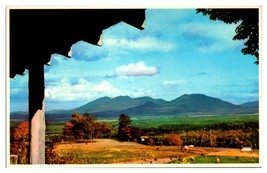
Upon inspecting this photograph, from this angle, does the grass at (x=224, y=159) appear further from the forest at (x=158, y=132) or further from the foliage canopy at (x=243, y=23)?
the foliage canopy at (x=243, y=23)

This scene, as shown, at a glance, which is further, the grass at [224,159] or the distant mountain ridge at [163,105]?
the distant mountain ridge at [163,105]

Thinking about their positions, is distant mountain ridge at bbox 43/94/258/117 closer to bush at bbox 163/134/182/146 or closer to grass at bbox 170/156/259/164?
bush at bbox 163/134/182/146

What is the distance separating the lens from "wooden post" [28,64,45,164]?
188 inches

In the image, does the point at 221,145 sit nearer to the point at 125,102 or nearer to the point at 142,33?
the point at 125,102

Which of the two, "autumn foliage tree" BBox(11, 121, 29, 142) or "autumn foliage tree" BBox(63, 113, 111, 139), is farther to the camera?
"autumn foliage tree" BBox(63, 113, 111, 139)

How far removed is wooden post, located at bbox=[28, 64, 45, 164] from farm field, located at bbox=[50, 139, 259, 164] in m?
1.28

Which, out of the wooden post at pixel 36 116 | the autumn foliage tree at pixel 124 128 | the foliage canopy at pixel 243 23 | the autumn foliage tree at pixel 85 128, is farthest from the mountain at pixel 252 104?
the wooden post at pixel 36 116

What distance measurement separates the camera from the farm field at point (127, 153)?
19.9ft

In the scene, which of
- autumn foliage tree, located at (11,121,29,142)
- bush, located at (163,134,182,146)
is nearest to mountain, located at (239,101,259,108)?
bush, located at (163,134,182,146)

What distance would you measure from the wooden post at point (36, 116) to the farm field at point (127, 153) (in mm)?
1284

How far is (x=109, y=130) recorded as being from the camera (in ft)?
20.4

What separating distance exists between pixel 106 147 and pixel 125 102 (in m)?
0.64

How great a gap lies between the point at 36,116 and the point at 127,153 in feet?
5.46

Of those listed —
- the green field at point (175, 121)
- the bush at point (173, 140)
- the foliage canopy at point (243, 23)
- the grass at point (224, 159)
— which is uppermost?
the foliage canopy at point (243, 23)
